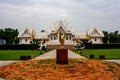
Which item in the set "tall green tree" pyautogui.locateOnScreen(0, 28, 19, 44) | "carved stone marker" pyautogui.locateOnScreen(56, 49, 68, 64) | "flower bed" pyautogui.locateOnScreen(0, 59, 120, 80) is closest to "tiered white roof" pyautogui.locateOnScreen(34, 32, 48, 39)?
"tall green tree" pyautogui.locateOnScreen(0, 28, 19, 44)

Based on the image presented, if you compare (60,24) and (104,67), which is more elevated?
(60,24)

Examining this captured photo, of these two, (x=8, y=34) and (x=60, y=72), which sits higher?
(x=8, y=34)

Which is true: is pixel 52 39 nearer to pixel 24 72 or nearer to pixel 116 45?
pixel 116 45

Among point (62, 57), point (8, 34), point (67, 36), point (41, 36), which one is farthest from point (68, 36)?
point (62, 57)

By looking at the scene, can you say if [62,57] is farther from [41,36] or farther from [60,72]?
[41,36]

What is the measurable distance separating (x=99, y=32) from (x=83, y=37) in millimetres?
5383

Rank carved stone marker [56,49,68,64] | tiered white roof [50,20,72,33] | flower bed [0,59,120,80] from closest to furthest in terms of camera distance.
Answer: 1. flower bed [0,59,120,80]
2. carved stone marker [56,49,68,64]
3. tiered white roof [50,20,72,33]

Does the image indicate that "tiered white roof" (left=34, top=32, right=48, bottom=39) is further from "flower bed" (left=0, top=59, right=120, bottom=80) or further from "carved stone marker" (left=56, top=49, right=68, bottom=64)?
"flower bed" (left=0, top=59, right=120, bottom=80)

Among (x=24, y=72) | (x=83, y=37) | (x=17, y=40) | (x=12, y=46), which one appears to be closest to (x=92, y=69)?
(x=24, y=72)

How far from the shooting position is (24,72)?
17.2 m

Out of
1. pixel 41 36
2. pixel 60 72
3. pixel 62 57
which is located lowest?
pixel 60 72

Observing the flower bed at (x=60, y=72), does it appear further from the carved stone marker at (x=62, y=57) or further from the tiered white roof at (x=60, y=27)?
the tiered white roof at (x=60, y=27)

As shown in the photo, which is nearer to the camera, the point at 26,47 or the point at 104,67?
the point at 104,67

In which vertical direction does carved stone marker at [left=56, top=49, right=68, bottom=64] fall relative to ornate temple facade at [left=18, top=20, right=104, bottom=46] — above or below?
below
